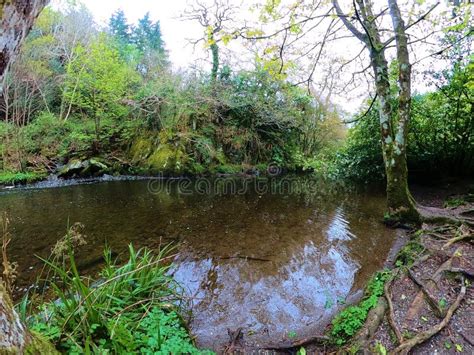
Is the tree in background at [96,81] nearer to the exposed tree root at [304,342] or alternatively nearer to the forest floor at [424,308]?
the exposed tree root at [304,342]

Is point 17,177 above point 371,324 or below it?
above

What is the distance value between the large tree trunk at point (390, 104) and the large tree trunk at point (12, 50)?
5.63m

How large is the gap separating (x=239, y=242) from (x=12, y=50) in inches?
195

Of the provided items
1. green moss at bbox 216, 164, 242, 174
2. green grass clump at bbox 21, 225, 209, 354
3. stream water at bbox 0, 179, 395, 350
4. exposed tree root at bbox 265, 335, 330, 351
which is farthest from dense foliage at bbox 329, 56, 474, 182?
green moss at bbox 216, 164, 242, 174

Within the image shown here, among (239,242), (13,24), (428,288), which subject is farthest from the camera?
(239,242)

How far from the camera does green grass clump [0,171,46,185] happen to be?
11.0 m

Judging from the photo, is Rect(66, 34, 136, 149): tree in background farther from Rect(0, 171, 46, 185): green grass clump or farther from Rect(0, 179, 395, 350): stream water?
Rect(0, 179, 395, 350): stream water

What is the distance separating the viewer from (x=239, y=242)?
5.57 metres

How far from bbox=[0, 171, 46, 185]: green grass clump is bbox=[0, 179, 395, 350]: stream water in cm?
137

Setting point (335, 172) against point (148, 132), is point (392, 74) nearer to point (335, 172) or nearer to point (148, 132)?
point (335, 172)

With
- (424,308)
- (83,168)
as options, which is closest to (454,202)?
(424,308)

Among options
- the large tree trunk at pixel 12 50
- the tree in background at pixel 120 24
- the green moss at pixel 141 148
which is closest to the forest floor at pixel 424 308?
the large tree trunk at pixel 12 50

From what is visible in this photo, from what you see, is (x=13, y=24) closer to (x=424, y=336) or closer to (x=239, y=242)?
(x=424, y=336)

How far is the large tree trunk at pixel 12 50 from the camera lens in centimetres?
109
